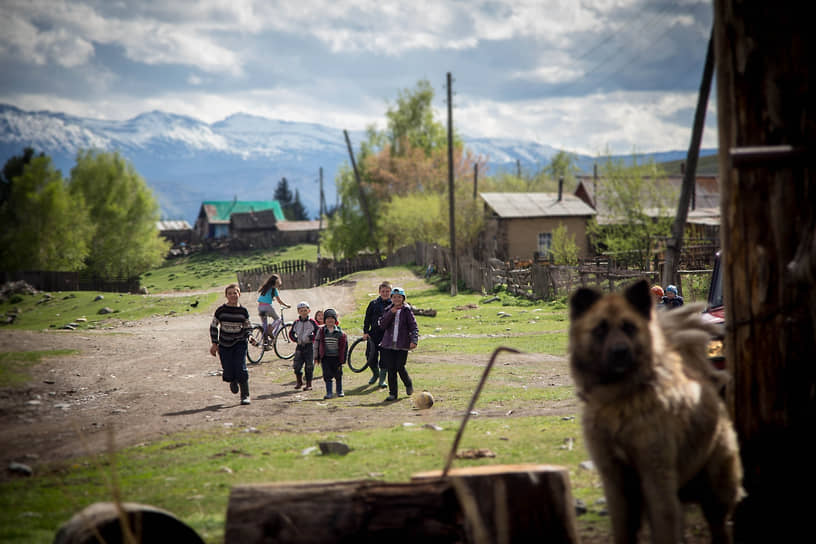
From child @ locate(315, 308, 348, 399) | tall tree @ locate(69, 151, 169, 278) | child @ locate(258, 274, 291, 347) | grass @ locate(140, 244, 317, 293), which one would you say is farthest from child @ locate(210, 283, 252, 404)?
grass @ locate(140, 244, 317, 293)

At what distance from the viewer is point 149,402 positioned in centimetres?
A: 1180

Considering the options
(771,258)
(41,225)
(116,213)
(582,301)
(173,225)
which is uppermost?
(173,225)

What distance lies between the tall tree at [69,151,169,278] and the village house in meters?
29.5

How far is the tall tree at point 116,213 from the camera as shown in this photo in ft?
167

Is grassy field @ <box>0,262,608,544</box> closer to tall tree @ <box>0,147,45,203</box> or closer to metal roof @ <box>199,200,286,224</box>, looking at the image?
tall tree @ <box>0,147,45,203</box>

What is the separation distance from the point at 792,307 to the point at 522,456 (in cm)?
358

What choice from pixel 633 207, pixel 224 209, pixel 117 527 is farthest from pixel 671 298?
pixel 224 209

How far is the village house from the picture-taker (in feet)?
152

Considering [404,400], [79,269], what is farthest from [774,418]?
[79,269]

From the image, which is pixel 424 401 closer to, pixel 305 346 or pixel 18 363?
pixel 305 346

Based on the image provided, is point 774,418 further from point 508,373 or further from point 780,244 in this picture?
point 508,373

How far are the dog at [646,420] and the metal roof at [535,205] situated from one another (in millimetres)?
42380

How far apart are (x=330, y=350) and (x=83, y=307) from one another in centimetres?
2260

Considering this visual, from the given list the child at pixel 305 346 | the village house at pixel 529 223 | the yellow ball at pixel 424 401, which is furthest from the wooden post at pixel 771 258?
the village house at pixel 529 223
